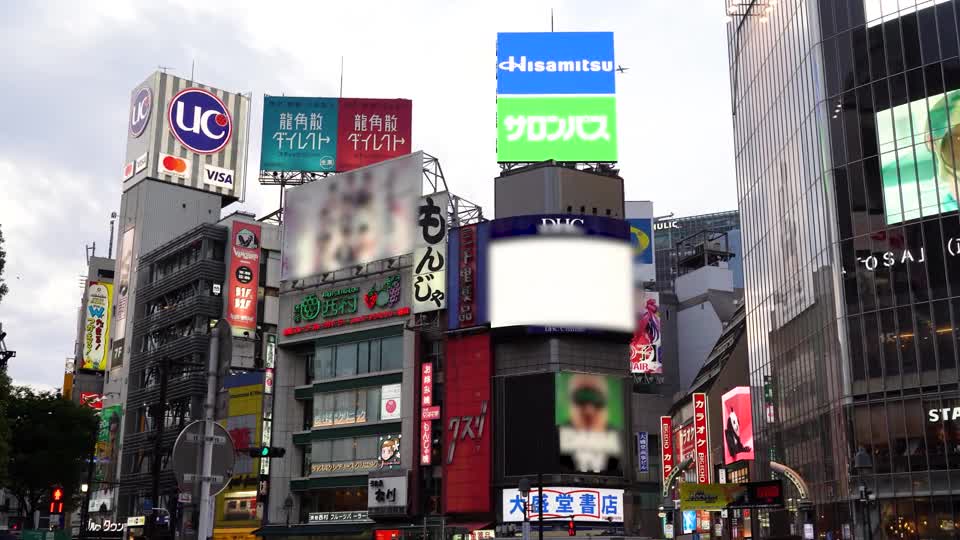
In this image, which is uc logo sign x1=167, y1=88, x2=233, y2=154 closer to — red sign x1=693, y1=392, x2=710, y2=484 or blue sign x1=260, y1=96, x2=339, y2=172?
blue sign x1=260, y1=96, x2=339, y2=172

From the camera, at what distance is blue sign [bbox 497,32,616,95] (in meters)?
79.7

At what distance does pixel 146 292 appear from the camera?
100250 millimetres

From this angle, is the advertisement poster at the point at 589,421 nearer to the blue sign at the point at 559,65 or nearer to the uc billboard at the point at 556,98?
the uc billboard at the point at 556,98

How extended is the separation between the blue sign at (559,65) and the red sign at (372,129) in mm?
15210

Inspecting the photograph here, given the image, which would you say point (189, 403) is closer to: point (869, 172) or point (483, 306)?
point (483, 306)

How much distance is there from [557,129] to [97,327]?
6103cm

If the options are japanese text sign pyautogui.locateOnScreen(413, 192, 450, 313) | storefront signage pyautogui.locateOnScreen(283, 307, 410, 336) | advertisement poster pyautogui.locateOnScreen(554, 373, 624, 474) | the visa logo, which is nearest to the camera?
advertisement poster pyautogui.locateOnScreen(554, 373, 624, 474)

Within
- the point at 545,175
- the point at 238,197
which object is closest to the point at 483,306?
the point at 545,175

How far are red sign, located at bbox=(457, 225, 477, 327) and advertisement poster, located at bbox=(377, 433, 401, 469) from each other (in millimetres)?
9144

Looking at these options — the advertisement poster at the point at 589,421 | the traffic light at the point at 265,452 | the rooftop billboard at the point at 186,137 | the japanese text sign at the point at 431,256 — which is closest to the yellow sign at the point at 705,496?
the advertisement poster at the point at 589,421

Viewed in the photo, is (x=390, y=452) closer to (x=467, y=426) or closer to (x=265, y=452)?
(x=467, y=426)

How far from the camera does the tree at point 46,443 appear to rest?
76.9 m

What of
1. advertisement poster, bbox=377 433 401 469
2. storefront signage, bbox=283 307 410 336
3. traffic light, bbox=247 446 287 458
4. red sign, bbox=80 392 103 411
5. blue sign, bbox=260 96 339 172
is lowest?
traffic light, bbox=247 446 287 458

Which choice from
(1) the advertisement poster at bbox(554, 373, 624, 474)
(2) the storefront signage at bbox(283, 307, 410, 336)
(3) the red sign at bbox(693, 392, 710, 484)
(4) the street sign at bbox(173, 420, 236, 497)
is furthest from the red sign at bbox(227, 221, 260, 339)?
(4) the street sign at bbox(173, 420, 236, 497)
